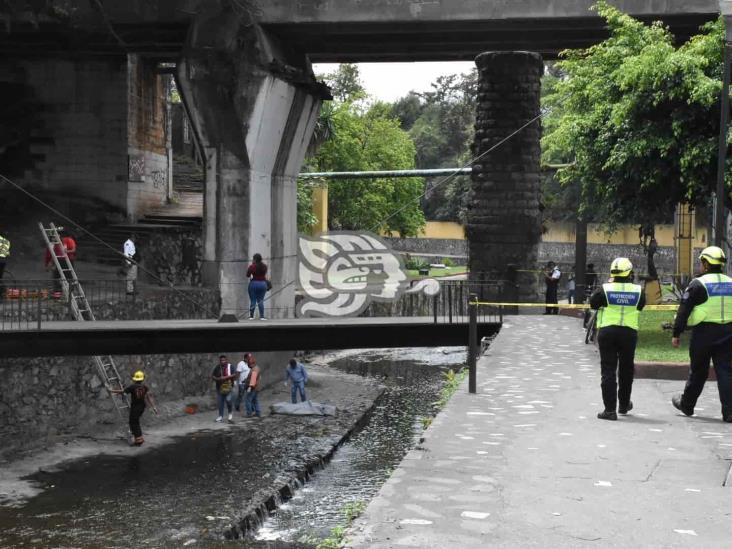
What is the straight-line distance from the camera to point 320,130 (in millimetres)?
46656

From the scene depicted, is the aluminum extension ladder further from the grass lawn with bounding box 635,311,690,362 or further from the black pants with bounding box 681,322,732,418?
the black pants with bounding box 681,322,732,418

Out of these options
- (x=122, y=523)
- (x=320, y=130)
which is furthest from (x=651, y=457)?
(x=320, y=130)

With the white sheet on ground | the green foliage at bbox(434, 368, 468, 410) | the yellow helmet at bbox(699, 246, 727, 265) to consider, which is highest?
the yellow helmet at bbox(699, 246, 727, 265)

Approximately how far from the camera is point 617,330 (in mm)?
10016

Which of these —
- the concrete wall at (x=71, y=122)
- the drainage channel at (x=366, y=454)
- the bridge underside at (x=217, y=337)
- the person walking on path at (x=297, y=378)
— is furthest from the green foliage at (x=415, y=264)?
the bridge underside at (x=217, y=337)

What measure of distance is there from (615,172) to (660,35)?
315 cm

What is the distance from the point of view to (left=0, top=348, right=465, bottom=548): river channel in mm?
16141

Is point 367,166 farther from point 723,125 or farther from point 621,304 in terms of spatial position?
point 621,304

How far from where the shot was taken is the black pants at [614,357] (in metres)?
10.0

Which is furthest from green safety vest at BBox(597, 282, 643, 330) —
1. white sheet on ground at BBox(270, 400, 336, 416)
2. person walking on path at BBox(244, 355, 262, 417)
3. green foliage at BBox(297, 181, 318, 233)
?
green foliage at BBox(297, 181, 318, 233)

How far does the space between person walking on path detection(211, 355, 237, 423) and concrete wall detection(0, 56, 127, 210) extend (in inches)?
304

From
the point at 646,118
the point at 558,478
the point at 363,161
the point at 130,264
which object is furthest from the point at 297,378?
the point at 363,161

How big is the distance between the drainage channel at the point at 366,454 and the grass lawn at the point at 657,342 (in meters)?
4.93

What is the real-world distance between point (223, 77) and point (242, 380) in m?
7.82
